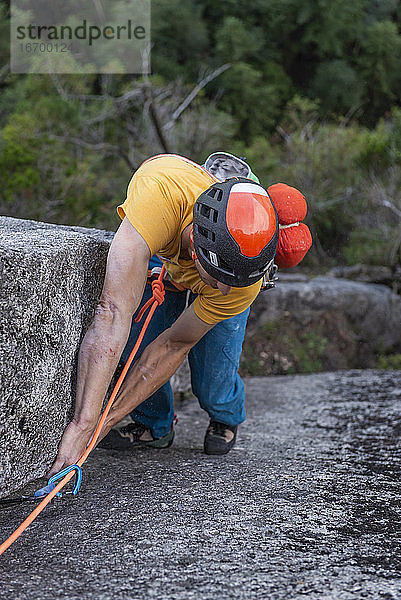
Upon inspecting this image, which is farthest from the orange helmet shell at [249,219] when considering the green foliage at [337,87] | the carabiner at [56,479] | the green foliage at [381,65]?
the green foliage at [381,65]

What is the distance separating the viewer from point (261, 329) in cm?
828

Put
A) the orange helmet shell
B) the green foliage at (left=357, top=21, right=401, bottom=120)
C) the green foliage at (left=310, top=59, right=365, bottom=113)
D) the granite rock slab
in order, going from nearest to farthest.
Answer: the granite rock slab → the orange helmet shell → the green foliage at (left=310, top=59, right=365, bottom=113) → the green foliage at (left=357, top=21, right=401, bottom=120)

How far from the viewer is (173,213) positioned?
2.40 metres

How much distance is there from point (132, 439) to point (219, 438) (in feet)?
1.37

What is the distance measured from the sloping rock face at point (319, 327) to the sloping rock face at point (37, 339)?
567 centimetres

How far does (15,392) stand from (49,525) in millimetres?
505

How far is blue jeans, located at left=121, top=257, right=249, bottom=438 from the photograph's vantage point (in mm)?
2965

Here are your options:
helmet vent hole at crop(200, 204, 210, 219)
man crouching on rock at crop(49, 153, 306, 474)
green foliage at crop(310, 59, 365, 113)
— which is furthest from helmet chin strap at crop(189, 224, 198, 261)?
green foliage at crop(310, 59, 365, 113)

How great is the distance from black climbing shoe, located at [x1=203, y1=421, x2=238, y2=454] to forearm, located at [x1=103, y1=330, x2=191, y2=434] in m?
0.56

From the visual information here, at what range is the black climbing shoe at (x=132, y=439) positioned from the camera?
308 cm

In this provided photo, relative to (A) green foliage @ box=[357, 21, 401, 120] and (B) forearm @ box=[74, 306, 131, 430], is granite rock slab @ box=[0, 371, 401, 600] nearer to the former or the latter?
(B) forearm @ box=[74, 306, 131, 430]

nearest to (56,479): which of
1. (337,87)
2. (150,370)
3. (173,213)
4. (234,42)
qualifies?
(150,370)

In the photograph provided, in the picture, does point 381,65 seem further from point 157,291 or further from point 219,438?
point 157,291

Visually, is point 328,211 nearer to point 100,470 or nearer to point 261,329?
point 261,329
